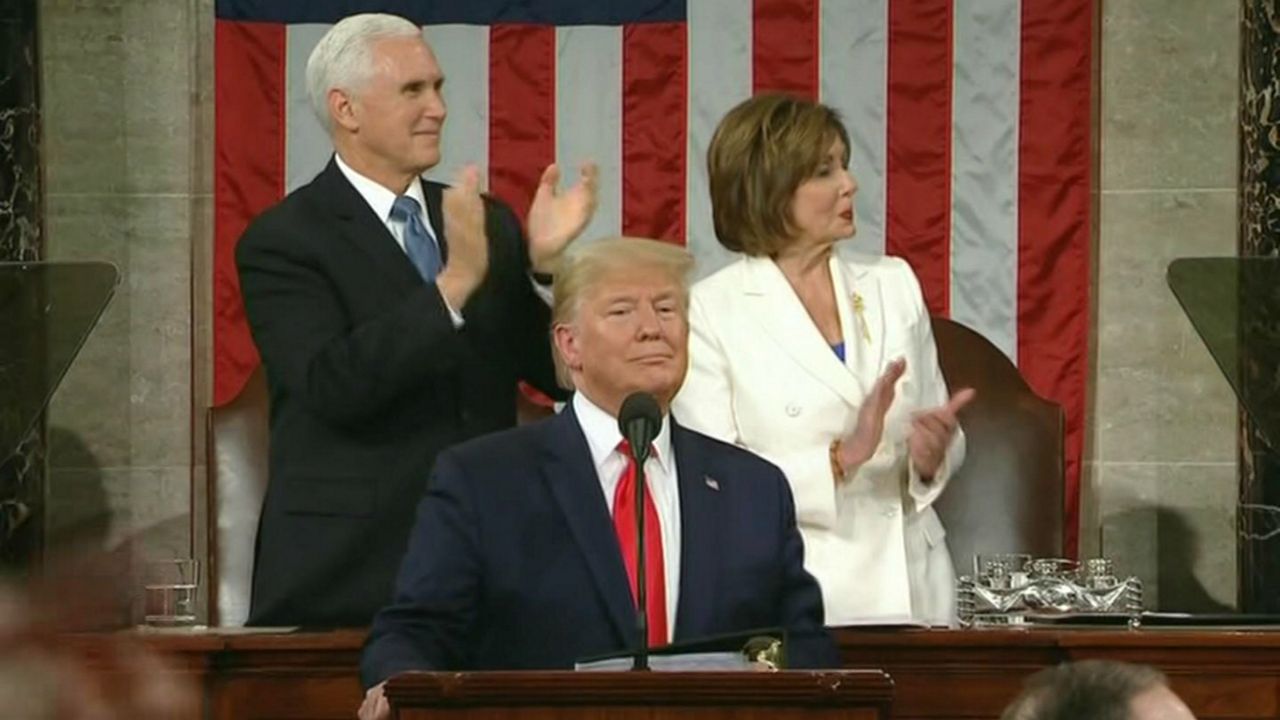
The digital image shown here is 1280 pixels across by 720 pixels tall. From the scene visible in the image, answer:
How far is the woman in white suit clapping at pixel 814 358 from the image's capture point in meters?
4.69

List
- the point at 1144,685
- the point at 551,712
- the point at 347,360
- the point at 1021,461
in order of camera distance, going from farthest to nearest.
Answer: the point at 1021,461
the point at 347,360
the point at 551,712
the point at 1144,685

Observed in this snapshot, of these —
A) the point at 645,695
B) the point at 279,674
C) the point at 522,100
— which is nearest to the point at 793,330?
the point at 279,674

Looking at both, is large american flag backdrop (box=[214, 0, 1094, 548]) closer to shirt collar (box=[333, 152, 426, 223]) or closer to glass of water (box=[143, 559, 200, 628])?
glass of water (box=[143, 559, 200, 628])

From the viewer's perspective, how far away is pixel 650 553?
3760mm

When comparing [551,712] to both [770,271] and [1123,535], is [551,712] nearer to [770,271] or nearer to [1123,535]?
[770,271]

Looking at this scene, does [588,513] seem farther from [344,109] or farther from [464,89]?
[464,89]

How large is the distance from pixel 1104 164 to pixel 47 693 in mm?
7274

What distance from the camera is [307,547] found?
459 centimetres

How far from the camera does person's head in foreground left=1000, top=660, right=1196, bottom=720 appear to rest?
225 centimetres

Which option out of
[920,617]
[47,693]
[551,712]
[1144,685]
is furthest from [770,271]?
[47,693]

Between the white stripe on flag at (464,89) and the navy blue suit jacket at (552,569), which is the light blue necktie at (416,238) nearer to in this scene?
the navy blue suit jacket at (552,569)

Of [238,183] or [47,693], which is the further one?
[238,183]

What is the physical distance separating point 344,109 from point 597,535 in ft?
4.72

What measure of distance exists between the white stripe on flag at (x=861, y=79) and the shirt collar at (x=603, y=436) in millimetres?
3540
